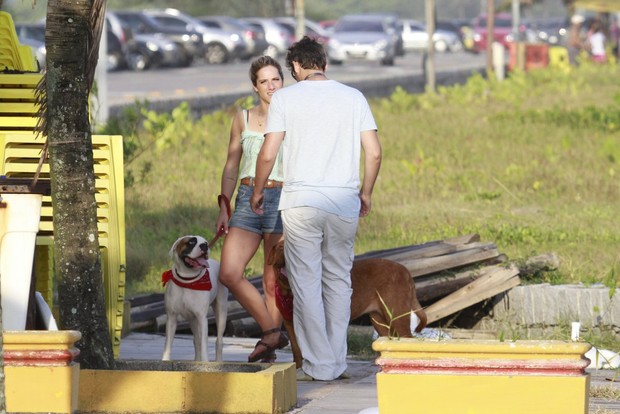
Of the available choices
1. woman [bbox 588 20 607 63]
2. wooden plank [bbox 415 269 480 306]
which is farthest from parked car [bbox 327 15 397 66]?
wooden plank [bbox 415 269 480 306]

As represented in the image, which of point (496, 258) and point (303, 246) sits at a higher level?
point (303, 246)

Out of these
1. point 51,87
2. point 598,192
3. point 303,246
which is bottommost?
point 598,192

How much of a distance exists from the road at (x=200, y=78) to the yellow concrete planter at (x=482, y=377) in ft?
68.2

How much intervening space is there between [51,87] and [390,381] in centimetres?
239

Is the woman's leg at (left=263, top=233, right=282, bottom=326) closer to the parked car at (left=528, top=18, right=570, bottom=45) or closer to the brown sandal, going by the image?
the brown sandal

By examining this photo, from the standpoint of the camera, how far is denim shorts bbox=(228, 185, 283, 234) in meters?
8.34

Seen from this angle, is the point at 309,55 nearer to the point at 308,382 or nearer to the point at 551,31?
the point at 308,382

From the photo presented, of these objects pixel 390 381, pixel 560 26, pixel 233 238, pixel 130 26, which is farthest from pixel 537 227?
pixel 560 26

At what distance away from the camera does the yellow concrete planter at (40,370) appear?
239 inches

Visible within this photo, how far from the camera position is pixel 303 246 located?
25.9 feet

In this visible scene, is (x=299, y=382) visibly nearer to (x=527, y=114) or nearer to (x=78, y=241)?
(x=78, y=241)

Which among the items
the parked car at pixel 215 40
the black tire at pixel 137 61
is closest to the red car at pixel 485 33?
the parked car at pixel 215 40

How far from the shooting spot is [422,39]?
69.1m

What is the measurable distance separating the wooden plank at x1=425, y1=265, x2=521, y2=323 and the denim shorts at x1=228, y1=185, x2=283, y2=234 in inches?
103
